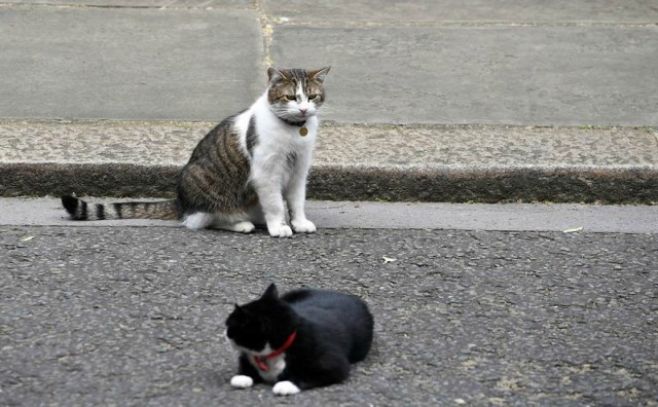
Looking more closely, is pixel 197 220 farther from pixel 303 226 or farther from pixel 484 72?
pixel 484 72

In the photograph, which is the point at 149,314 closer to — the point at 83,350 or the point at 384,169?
the point at 83,350

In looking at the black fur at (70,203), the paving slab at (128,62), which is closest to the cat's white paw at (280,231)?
the black fur at (70,203)

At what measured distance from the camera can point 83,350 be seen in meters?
4.02

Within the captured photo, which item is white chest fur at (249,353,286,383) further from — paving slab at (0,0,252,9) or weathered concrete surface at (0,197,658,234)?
paving slab at (0,0,252,9)

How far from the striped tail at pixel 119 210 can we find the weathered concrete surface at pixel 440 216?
34mm

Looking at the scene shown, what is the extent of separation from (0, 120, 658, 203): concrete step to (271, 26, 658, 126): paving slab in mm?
502

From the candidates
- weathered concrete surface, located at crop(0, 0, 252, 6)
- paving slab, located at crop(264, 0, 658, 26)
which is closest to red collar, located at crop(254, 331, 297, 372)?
paving slab, located at crop(264, 0, 658, 26)

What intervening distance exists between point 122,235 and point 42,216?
0.48 metres

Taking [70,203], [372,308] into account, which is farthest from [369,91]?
[372,308]

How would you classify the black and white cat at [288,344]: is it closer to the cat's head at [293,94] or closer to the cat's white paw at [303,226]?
the cat's white paw at [303,226]

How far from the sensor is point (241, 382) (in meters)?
3.73

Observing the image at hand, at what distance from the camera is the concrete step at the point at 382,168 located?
579 cm

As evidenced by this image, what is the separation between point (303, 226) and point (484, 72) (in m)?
2.27

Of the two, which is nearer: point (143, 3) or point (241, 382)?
point (241, 382)
